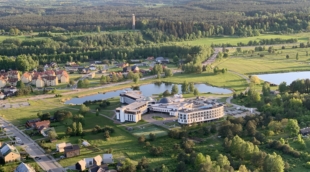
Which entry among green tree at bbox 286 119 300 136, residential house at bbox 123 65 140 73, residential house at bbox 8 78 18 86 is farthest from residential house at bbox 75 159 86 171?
residential house at bbox 123 65 140 73

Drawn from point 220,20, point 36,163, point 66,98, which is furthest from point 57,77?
point 220,20

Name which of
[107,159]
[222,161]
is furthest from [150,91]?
[222,161]

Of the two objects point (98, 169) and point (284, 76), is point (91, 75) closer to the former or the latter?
point (284, 76)

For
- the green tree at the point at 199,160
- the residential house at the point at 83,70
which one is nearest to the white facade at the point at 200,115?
the green tree at the point at 199,160

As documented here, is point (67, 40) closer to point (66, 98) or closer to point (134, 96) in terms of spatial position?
point (66, 98)

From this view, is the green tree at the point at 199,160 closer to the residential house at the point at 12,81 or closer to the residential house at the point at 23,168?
the residential house at the point at 23,168
